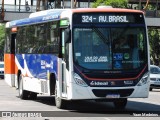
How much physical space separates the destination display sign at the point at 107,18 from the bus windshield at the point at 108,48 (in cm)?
24

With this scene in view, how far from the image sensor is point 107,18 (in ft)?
61.0

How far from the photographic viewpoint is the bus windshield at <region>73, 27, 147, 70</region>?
1808 centimetres

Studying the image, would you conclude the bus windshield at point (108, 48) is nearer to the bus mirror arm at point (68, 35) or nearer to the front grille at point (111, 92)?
the bus mirror arm at point (68, 35)

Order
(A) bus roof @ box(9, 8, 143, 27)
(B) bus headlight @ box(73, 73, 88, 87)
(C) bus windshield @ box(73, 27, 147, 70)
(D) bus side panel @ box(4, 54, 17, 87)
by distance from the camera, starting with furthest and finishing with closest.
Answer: (D) bus side panel @ box(4, 54, 17, 87)
(A) bus roof @ box(9, 8, 143, 27)
(C) bus windshield @ box(73, 27, 147, 70)
(B) bus headlight @ box(73, 73, 88, 87)

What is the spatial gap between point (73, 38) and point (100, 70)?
4.06 ft

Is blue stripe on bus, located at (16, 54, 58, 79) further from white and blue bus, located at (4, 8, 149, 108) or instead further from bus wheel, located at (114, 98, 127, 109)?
bus wheel, located at (114, 98, 127, 109)

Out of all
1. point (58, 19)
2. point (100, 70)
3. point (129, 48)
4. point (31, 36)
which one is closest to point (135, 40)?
point (129, 48)

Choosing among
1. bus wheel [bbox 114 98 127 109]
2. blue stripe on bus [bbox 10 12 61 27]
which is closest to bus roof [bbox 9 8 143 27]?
blue stripe on bus [bbox 10 12 61 27]

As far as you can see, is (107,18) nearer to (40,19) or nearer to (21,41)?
(40,19)

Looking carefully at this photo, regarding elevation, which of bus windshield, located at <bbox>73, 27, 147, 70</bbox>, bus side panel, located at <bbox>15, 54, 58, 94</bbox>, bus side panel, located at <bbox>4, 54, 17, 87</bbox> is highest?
bus windshield, located at <bbox>73, 27, 147, 70</bbox>

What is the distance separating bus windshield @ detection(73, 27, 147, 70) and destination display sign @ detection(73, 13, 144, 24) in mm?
243

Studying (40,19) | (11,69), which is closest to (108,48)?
(40,19)

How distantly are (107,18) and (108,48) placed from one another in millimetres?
983

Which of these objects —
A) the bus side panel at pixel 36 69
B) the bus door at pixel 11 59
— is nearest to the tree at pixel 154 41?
the bus door at pixel 11 59
